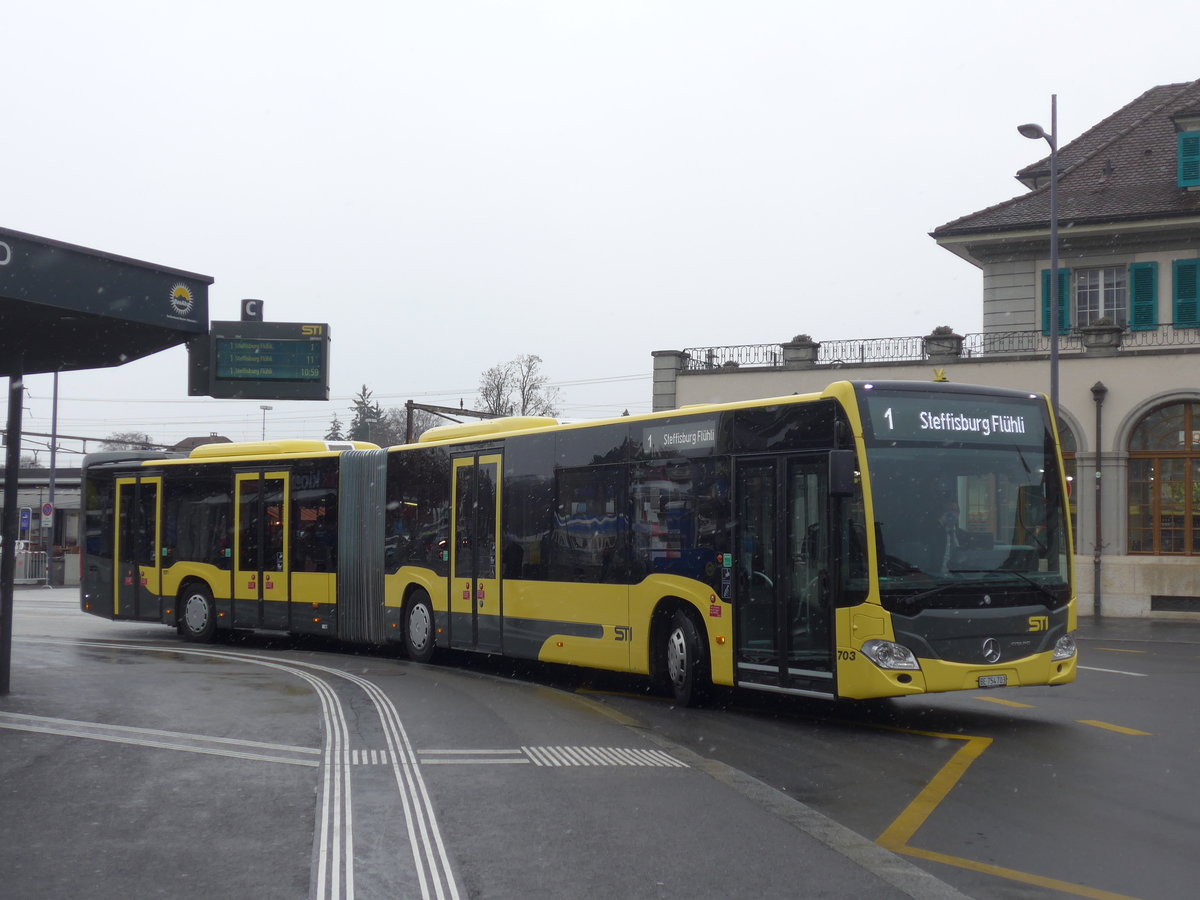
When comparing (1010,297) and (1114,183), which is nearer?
(1010,297)

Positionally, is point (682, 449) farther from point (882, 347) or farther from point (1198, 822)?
point (882, 347)

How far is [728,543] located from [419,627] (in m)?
6.82

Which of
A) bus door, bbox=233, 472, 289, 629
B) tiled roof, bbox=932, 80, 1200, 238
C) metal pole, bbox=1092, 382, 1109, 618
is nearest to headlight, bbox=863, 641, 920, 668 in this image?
bus door, bbox=233, 472, 289, 629

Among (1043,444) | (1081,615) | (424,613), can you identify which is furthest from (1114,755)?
(1081,615)

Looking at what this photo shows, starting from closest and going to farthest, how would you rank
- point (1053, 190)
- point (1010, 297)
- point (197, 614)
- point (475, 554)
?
1. point (475, 554)
2. point (197, 614)
3. point (1053, 190)
4. point (1010, 297)

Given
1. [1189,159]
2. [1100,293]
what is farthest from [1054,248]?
[1189,159]

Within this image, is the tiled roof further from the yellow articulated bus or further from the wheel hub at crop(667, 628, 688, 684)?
the wheel hub at crop(667, 628, 688, 684)

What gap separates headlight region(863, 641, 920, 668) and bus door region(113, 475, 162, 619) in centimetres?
1486

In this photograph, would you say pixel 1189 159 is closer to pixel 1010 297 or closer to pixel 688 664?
pixel 1010 297

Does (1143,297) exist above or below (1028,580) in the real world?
above

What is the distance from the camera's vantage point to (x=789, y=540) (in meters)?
11.8

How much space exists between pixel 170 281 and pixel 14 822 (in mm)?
5872

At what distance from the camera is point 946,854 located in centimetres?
684

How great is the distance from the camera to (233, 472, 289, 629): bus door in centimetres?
2048
